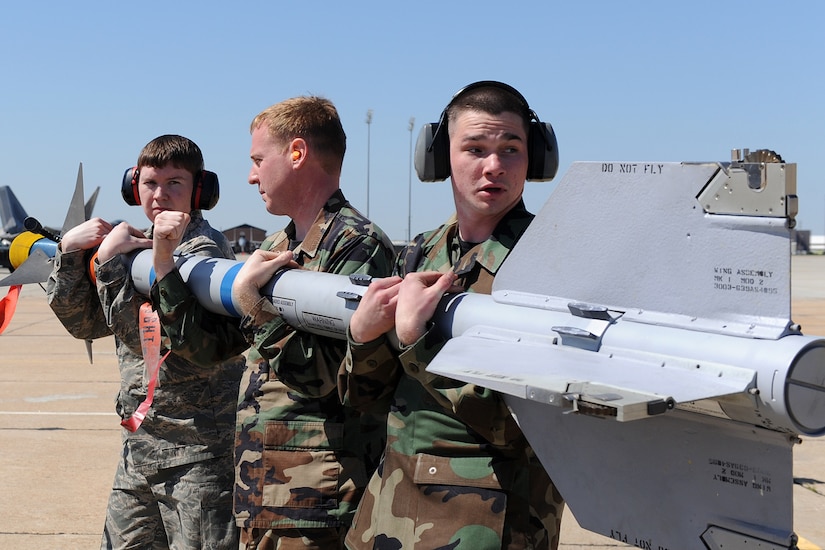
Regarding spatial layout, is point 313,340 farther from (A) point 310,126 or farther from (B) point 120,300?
(B) point 120,300

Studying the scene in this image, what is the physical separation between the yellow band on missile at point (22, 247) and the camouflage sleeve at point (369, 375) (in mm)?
2934

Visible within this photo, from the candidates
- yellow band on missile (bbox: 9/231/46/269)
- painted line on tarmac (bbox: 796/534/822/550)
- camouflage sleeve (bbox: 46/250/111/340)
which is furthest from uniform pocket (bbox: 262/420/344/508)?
painted line on tarmac (bbox: 796/534/822/550)

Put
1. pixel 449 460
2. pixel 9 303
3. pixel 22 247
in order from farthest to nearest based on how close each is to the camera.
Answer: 1. pixel 9 303
2. pixel 22 247
3. pixel 449 460

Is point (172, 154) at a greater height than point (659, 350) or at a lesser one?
greater

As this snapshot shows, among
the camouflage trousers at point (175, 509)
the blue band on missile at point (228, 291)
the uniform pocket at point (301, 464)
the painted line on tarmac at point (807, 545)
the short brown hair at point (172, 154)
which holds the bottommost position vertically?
the painted line on tarmac at point (807, 545)

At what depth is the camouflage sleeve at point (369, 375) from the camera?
291 centimetres

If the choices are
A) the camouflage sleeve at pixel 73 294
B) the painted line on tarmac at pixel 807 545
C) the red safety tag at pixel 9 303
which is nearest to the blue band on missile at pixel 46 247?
the red safety tag at pixel 9 303

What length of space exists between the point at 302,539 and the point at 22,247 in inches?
112

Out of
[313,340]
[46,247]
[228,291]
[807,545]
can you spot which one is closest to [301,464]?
[313,340]

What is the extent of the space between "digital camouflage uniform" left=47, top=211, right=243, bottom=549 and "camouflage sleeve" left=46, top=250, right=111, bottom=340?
280mm

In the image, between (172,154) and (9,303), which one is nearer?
(172,154)

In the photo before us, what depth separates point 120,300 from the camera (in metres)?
4.21

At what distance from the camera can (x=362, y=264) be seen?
3.49 metres

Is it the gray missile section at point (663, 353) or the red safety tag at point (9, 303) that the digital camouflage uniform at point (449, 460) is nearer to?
the gray missile section at point (663, 353)
